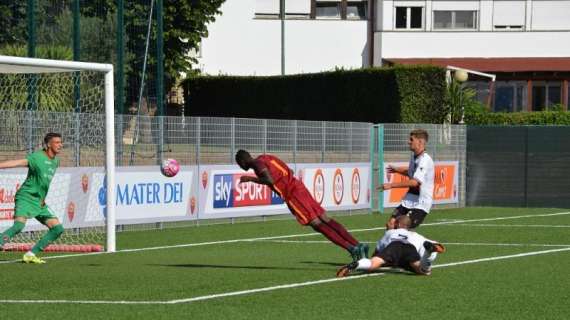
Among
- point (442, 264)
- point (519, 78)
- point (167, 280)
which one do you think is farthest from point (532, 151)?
point (519, 78)

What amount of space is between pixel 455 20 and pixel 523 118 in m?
20.4

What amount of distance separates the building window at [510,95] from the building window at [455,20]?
361 cm

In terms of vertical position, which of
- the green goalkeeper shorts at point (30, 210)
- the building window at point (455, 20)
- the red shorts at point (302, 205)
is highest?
the building window at point (455, 20)

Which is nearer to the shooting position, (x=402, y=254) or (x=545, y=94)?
(x=402, y=254)

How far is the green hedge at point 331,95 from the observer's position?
43.0 metres

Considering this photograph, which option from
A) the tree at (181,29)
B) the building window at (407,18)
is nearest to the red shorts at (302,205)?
the tree at (181,29)

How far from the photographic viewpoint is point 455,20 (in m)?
66.0

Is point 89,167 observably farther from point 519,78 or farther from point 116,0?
point 519,78

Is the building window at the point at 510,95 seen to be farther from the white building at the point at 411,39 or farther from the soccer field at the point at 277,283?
the soccer field at the point at 277,283

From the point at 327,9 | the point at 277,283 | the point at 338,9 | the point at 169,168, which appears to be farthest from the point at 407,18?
the point at 277,283

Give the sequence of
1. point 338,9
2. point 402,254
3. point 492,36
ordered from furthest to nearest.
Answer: point 338,9
point 492,36
point 402,254

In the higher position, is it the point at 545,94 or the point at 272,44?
the point at 272,44

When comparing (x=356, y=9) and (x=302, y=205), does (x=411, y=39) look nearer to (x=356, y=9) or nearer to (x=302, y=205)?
(x=356, y=9)

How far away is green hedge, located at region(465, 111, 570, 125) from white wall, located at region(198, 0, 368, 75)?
19.7 m
